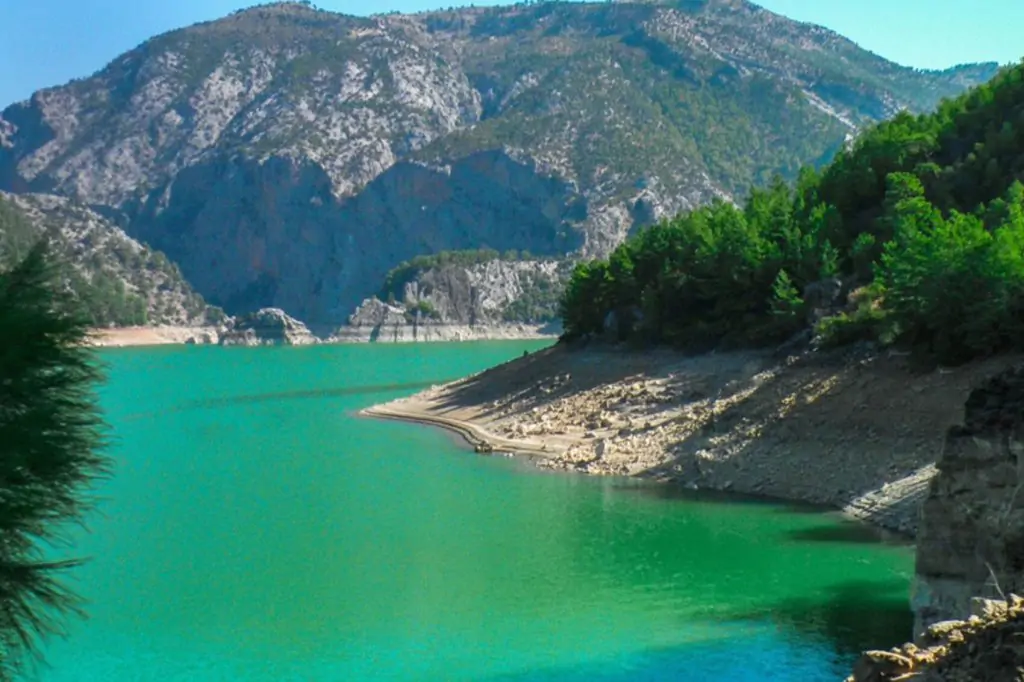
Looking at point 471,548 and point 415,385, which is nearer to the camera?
point 471,548

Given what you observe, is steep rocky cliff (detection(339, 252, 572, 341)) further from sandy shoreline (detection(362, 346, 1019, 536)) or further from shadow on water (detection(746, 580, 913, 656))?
shadow on water (detection(746, 580, 913, 656))

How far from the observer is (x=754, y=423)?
124 feet

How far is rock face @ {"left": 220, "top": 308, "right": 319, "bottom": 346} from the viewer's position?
591ft

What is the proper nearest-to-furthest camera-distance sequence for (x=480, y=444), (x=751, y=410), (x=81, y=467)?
1. (x=81, y=467)
2. (x=751, y=410)
3. (x=480, y=444)

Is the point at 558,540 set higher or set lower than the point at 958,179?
lower

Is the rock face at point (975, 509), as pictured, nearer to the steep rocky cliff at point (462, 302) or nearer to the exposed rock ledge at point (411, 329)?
the exposed rock ledge at point (411, 329)

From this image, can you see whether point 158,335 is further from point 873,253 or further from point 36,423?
point 36,423

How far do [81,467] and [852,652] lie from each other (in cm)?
1371

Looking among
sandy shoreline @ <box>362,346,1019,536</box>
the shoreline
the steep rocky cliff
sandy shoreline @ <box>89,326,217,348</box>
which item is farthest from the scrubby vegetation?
the steep rocky cliff

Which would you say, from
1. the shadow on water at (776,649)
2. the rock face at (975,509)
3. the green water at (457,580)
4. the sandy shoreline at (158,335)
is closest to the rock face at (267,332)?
the sandy shoreline at (158,335)

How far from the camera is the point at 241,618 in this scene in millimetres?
22625

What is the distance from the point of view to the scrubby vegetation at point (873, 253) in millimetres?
34312

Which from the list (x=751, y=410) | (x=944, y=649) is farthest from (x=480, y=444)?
(x=944, y=649)

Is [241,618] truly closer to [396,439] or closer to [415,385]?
[396,439]
